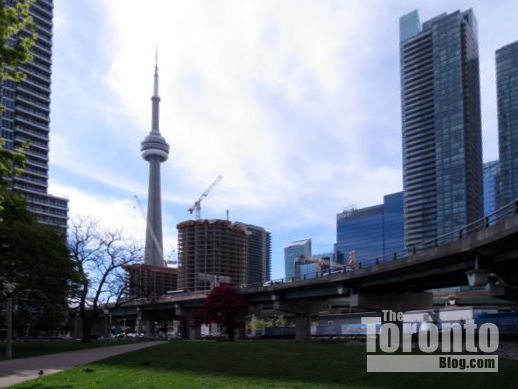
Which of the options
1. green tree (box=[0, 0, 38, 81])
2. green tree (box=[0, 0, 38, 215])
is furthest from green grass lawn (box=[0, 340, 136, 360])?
green tree (box=[0, 0, 38, 81])

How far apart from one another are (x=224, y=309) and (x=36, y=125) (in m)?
132

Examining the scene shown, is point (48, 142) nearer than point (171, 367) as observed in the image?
No

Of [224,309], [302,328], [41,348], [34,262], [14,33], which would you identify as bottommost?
[302,328]

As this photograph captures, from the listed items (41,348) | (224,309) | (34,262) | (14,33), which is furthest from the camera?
(224,309)

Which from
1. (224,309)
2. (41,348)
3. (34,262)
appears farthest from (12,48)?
(224,309)

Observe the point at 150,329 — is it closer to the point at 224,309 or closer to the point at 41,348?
the point at 224,309

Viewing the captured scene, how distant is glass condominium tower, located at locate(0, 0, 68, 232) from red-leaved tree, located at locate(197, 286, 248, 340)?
367 feet

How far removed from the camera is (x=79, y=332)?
138125 millimetres

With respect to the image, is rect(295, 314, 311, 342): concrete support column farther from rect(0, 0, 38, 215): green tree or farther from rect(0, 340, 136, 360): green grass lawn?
rect(0, 0, 38, 215): green tree

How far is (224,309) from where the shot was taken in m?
74.1

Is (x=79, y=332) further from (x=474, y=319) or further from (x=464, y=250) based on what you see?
(x=464, y=250)

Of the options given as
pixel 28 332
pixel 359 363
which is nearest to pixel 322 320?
pixel 28 332

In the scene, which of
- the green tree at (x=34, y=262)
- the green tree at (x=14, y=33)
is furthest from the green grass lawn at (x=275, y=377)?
the green tree at (x=34, y=262)

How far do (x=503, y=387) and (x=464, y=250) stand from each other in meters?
14.6
